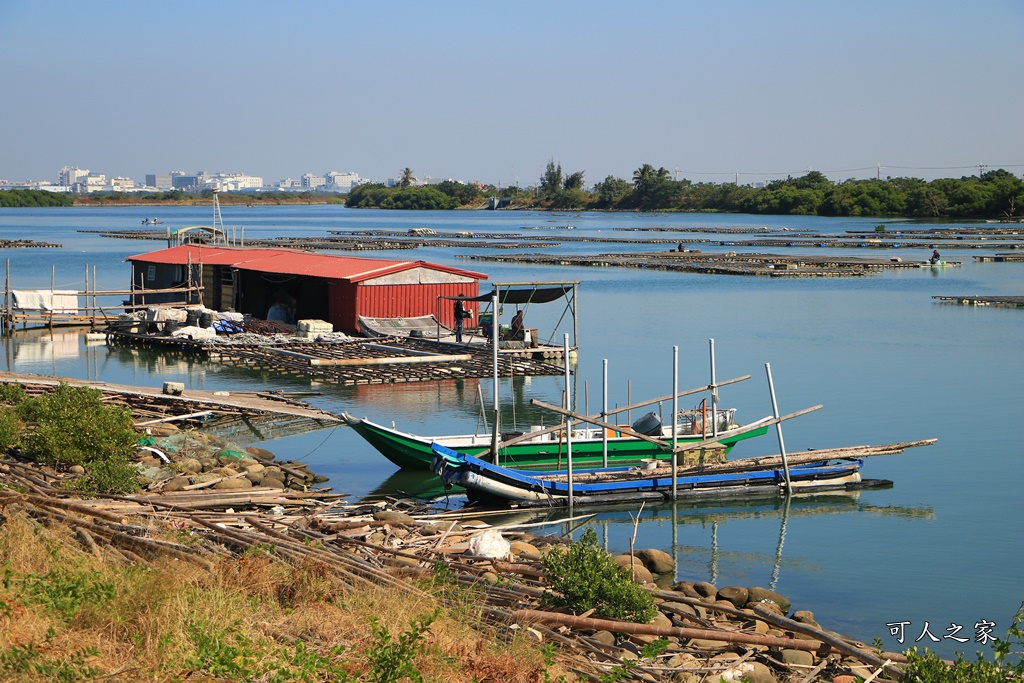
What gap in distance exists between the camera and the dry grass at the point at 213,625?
25.8 ft

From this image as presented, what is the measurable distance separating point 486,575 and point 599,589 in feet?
4.83

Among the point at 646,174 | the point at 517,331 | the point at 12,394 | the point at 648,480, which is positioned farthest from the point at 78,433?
the point at 646,174

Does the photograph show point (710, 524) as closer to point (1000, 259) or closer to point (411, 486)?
point (411, 486)

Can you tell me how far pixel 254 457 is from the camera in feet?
64.8

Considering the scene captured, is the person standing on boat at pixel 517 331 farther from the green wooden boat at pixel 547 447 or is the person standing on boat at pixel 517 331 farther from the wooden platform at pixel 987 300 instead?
the wooden platform at pixel 987 300

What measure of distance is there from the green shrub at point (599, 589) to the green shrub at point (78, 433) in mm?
8088

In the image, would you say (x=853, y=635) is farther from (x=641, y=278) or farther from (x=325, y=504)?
(x=641, y=278)

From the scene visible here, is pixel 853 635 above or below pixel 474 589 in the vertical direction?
below

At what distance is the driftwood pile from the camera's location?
1011 cm

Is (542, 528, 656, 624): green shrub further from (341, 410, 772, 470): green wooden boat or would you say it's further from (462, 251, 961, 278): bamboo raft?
(462, 251, 961, 278): bamboo raft

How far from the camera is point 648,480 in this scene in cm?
1827

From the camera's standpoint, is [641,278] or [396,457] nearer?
[396,457]

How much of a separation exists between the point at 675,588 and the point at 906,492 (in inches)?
316

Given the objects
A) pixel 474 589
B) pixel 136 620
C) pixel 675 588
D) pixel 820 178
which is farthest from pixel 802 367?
pixel 820 178
